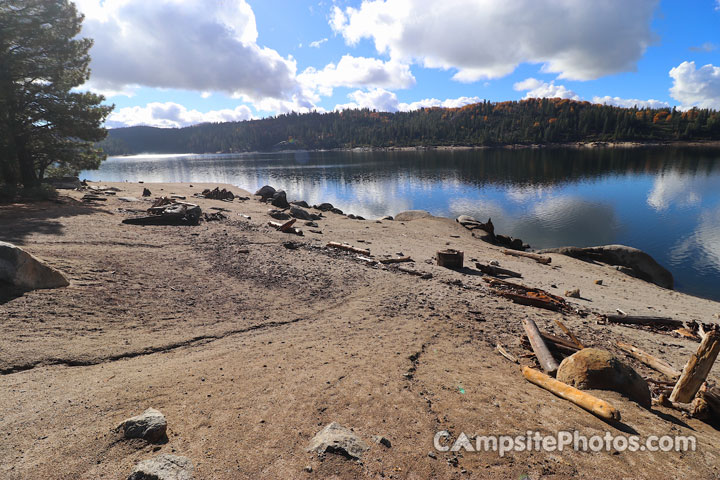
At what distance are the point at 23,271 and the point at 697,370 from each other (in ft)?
47.9

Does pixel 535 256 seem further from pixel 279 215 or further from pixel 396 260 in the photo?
pixel 279 215

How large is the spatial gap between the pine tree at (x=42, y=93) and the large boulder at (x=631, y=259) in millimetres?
34322

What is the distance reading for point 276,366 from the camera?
6.49 m

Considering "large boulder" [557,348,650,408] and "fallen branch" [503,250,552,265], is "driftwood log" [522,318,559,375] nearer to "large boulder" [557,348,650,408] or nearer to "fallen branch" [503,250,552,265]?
"large boulder" [557,348,650,408]

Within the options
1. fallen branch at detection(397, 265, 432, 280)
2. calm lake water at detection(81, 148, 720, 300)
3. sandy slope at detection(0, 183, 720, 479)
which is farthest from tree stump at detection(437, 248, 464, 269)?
calm lake water at detection(81, 148, 720, 300)

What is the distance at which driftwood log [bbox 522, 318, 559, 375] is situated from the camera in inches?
271

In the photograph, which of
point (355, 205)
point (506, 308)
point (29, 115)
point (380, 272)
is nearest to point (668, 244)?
point (506, 308)

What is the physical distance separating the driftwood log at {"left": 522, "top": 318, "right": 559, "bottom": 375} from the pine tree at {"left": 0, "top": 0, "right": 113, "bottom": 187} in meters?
27.9

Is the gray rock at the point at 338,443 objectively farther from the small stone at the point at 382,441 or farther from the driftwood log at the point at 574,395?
the driftwood log at the point at 574,395

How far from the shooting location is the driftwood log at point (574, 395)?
498 cm

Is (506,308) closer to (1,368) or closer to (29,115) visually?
(1,368)

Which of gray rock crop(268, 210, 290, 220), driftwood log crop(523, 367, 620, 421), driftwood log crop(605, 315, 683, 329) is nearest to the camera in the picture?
driftwood log crop(523, 367, 620, 421)

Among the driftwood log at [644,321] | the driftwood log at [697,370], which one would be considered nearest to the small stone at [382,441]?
the driftwood log at [697,370]

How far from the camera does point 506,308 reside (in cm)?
1031
